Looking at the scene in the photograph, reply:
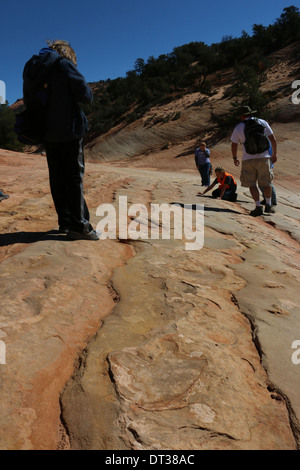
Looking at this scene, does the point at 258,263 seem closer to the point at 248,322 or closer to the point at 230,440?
the point at 248,322

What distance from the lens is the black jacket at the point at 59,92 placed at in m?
2.72

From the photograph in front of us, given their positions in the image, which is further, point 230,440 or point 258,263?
point 258,263

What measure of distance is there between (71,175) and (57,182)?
20cm

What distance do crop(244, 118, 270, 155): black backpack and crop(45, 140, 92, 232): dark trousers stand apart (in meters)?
3.03

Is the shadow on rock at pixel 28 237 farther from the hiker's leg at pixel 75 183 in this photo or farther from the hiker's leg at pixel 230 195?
the hiker's leg at pixel 230 195

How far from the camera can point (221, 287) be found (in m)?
2.56

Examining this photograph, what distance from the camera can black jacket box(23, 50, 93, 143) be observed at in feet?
8.93

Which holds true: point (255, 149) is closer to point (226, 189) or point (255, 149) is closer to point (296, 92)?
point (226, 189)

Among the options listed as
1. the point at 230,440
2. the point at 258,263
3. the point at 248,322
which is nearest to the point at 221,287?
the point at 248,322

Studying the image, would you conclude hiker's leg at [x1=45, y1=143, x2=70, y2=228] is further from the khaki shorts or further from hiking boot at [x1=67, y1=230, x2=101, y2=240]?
the khaki shorts

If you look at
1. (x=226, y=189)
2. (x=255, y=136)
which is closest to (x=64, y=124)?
(x=255, y=136)

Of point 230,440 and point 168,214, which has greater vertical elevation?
point 168,214

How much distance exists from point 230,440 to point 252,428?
12 centimetres

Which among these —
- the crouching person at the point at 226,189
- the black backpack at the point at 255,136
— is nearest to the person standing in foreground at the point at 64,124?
the black backpack at the point at 255,136
